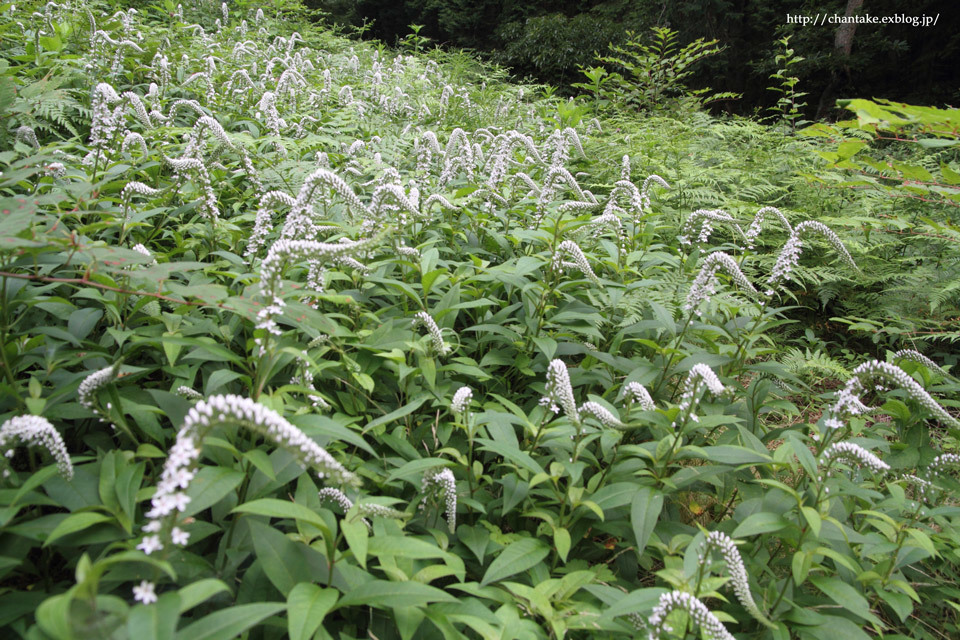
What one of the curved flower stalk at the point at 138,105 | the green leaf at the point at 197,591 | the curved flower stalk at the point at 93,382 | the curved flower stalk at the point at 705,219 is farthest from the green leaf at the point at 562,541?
the curved flower stalk at the point at 138,105

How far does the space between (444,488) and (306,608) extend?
0.78 metres

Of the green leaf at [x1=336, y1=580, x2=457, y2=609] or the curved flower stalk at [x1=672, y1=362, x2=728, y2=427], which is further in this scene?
the curved flower stalk at [x1=672, y1=362, x2=728, y2=427]

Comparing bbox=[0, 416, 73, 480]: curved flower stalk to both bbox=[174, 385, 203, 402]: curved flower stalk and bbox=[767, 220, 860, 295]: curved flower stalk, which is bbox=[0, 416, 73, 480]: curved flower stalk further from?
bbox=[767, 220, 860, 295]: curved flower stalk

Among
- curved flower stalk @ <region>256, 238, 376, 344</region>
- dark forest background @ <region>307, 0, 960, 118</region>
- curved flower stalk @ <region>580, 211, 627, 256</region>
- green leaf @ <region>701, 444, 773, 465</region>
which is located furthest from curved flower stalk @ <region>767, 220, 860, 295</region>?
dark forest background @ <region>307, 0, 960, 118</region>

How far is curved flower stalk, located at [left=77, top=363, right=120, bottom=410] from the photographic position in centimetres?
185

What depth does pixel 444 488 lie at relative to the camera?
2182 millimetres

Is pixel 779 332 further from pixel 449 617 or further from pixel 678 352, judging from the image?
pixel 449 617

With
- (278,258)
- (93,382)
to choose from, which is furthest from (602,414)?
(93,382)

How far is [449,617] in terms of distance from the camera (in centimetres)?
178

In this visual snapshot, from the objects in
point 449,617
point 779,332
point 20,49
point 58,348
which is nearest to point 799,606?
point 449,617

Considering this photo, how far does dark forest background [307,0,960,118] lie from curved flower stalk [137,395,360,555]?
39.6 ft

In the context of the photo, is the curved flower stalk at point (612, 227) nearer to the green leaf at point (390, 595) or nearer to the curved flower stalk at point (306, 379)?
the curved flower stalk at point (306, 379)

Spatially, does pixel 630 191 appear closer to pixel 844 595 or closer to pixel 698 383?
pixel 698 383

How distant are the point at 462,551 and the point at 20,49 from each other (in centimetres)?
677
